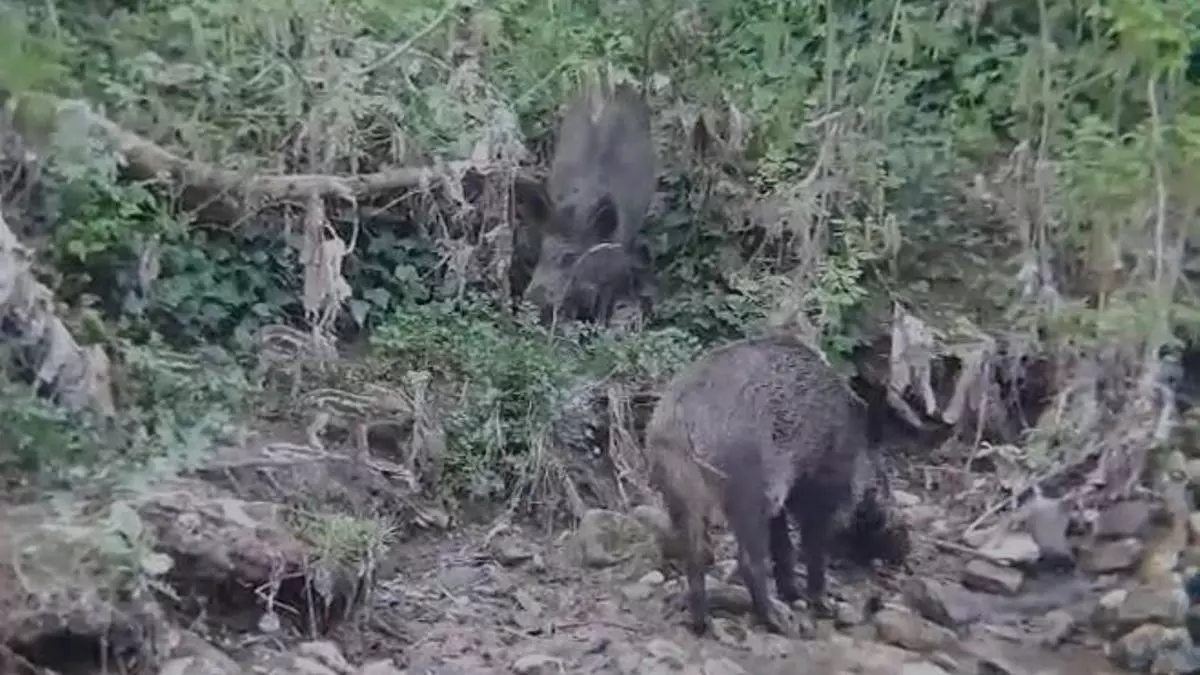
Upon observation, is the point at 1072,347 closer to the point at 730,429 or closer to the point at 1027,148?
the point at 1027,148

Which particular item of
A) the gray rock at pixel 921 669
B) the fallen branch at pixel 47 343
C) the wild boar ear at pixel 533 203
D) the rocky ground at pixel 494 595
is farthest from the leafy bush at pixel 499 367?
the gray rock at pixel 921 669

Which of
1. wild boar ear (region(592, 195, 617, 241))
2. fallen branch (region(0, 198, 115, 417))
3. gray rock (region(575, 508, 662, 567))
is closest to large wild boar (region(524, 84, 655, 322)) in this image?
wild boar ear (region(592, 195, 617, 241))

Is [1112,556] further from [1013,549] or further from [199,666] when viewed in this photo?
[199,666]

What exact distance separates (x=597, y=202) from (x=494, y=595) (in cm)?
179

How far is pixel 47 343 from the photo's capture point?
4281 mm

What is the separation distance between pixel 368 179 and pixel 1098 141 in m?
2.08

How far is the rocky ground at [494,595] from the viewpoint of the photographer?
360 centimetres

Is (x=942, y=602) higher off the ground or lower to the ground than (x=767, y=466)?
lower

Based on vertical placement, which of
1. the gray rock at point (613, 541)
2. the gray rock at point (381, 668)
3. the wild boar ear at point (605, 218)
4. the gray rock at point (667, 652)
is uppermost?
the wild boar ear at point (605, 218)

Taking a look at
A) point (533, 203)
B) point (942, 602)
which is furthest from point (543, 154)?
point (942, 602)

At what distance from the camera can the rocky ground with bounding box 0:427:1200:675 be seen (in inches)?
142

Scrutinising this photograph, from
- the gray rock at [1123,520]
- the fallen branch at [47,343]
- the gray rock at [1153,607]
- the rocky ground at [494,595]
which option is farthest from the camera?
the gray rock at [1123,520]

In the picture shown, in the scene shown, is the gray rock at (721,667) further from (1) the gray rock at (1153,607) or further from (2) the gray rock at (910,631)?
(1) the gray rock at (1153,607)

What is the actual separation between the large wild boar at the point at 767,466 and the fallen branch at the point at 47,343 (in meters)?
1.29
